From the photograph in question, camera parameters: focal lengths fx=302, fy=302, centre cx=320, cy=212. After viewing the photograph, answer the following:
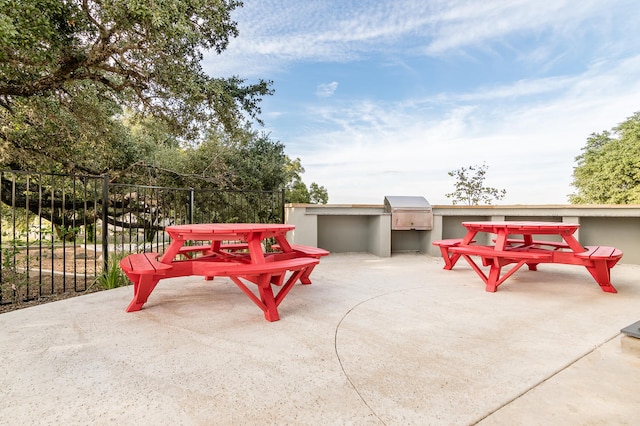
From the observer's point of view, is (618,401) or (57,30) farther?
(57,30)

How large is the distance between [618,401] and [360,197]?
12.0 m

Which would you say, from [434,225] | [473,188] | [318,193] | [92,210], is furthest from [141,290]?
[318,193]

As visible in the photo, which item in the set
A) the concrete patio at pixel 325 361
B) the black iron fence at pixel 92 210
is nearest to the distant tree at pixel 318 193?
the black iron fence at pixel 92 210

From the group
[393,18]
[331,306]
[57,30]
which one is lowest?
[331,306]

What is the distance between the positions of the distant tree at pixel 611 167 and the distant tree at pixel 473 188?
5472mm

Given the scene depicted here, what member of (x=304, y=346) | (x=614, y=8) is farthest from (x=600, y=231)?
(x=304, y=346)

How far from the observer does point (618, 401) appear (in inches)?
58.6

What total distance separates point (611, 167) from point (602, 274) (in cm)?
1853

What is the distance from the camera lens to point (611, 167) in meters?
16.8

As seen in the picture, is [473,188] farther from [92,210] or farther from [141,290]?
[141,290]

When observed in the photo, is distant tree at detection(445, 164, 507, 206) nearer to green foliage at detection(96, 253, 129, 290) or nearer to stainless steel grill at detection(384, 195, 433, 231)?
stainless steel grill at detection(384, 195, 433, 231)

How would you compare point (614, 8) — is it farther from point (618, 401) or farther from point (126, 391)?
point (126, 391)

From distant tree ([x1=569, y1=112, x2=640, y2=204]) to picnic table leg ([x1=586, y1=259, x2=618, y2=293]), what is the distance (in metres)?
16.6

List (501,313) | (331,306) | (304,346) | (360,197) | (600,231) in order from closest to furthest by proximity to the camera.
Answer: (304,346), (501,313), (331,306), (600,231), (360,197)
